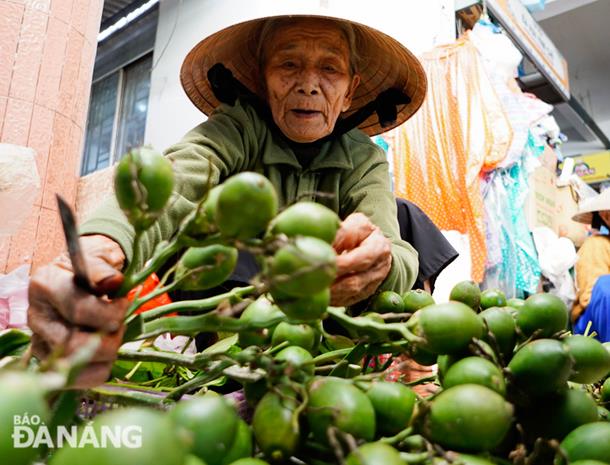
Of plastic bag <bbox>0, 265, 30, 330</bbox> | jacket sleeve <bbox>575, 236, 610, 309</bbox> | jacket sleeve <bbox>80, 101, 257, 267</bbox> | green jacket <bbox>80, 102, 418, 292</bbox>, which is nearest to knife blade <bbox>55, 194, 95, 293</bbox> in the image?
jacket sleeve <bbox>80, 101, 257, 267</bbox>

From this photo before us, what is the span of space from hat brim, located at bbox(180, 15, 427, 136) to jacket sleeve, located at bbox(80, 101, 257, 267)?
210 mm

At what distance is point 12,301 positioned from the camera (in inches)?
50.7

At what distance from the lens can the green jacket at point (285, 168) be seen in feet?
3.81

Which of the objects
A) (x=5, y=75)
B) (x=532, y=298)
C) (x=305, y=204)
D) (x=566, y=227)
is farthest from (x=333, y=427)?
(x=566, y=227)

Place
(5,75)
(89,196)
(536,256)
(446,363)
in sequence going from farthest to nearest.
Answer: (536,256) → (89,196) → (5,75) → (446,363)

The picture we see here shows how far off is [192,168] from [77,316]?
84 cm

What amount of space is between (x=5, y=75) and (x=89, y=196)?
2.37 ft

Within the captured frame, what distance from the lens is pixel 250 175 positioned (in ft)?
1.18

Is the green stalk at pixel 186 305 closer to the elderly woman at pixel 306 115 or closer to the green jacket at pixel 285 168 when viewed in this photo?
the elderly woman at pixel 306 115

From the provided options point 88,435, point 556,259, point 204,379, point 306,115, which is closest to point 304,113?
point 306,115

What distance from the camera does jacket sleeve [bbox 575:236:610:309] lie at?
128 inches

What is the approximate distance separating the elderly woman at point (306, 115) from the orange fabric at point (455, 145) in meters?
1.07

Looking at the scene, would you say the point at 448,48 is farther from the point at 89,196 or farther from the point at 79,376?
the point at 79,376

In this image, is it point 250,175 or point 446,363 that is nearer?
point 250,175
